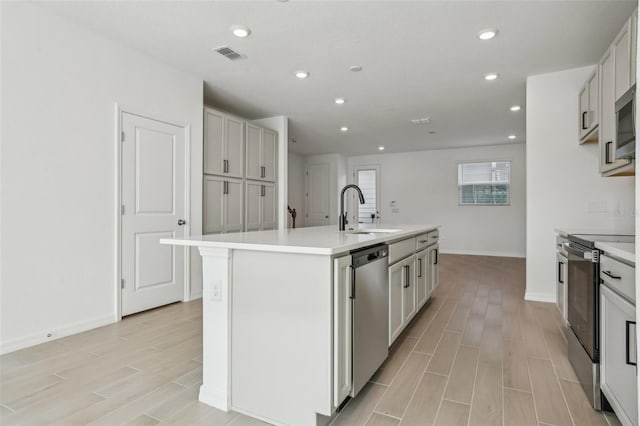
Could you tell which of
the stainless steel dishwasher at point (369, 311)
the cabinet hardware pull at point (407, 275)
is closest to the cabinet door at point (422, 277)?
the cabinet hardware pull at point (407, 275)

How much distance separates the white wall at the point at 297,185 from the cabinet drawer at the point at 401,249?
6.34 m

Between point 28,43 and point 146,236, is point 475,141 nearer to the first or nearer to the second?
point 146,236

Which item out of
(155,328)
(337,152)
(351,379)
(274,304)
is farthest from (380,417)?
(337,152)

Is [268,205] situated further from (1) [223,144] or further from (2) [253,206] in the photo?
(1) [223,144]

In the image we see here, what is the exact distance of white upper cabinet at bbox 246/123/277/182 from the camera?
488 centimetres

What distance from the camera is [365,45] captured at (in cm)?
316

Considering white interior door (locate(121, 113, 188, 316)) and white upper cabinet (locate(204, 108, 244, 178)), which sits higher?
white upper cabinet (locate(204, 108, 244, 178))

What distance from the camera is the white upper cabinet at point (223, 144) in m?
4.18

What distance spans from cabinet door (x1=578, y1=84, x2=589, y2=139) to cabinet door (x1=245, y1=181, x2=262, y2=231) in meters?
3.94

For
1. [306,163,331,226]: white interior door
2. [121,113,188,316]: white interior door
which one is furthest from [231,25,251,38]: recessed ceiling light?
[306,163,331,226]: white interior door

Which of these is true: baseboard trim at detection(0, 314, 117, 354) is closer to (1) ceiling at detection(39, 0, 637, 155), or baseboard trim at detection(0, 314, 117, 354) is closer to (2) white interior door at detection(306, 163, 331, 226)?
(1) ceiling at detection(39, 0, 637, 155)

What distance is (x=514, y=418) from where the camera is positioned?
1631 millimetres

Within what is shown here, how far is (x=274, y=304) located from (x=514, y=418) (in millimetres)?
1273

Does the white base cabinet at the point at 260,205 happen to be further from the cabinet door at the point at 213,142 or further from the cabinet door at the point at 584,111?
the cabinet door at the point at 584,111
